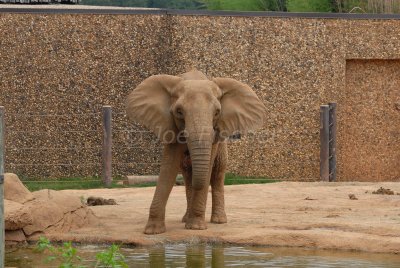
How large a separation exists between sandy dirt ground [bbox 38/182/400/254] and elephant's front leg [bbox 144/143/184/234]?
175 mm

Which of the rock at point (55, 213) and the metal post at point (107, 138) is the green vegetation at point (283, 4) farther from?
the rock at point (55, 213)

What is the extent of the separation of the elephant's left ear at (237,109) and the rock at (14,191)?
235 cm

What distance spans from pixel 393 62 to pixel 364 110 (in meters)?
1.06

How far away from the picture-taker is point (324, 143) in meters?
20.6

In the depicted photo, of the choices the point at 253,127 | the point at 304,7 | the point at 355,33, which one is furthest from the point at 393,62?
the point at 304,7

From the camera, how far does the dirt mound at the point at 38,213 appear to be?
12.7 m

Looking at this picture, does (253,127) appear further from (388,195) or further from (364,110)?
(364,110)

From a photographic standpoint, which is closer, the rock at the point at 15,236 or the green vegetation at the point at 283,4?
the rock at the point at 15,236

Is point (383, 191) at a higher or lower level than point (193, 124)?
lower

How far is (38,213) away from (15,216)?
20.3 inches

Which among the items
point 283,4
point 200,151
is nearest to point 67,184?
point 200,151

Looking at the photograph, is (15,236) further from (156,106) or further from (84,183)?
(84,183)

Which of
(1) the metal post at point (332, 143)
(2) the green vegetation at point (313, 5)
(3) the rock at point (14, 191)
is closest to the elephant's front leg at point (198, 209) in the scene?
(3) the rock at point (14, 191)

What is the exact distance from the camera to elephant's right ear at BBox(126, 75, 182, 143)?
12.9 m
